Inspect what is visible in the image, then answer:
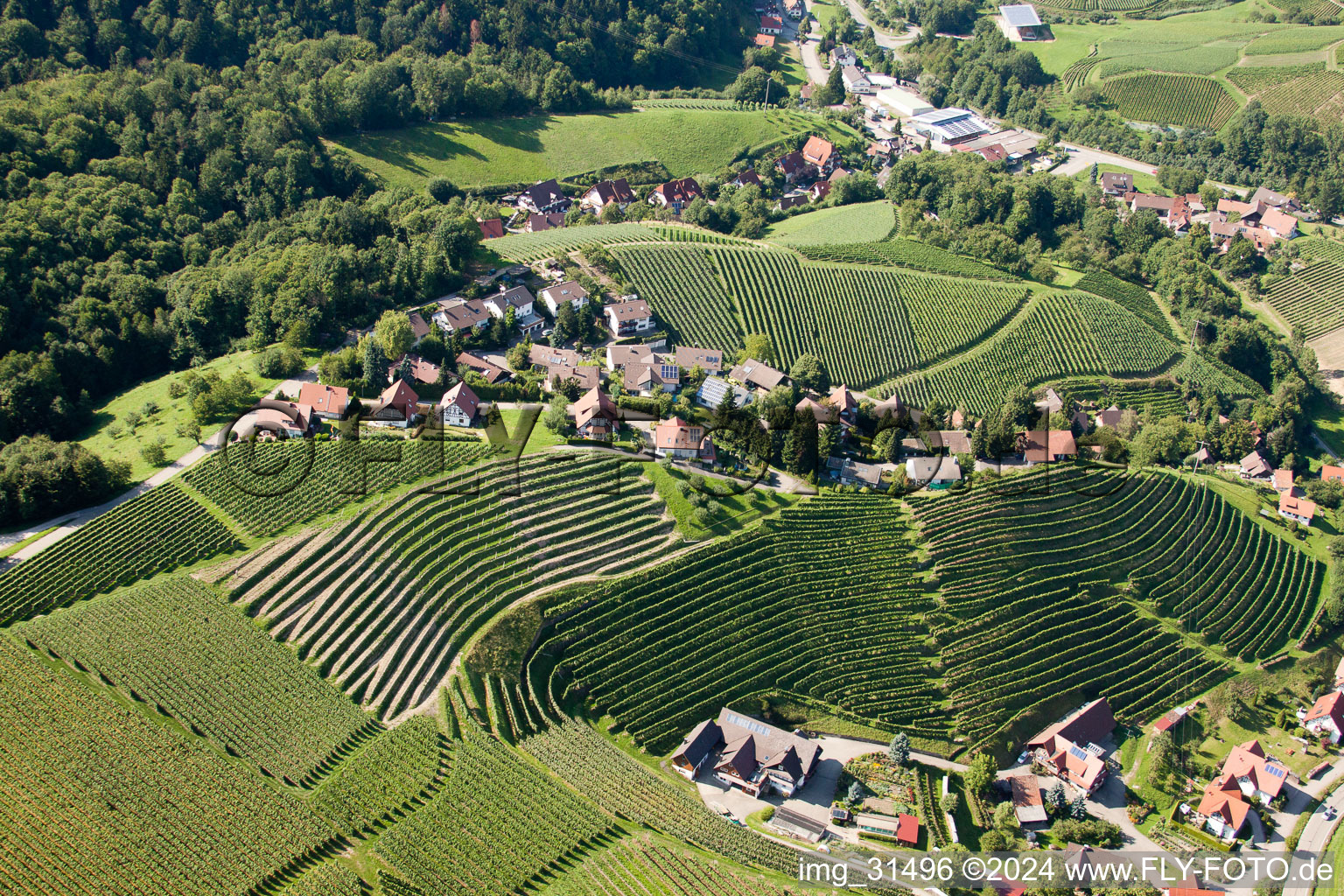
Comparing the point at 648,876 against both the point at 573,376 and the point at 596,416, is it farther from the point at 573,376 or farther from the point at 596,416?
the point at 573,376

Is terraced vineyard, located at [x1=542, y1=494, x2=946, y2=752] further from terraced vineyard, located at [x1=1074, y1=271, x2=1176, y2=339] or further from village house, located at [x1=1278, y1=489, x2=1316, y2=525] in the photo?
terraced vineyard, located at [x1=1074, y1=271, x2=1176, y2=339]

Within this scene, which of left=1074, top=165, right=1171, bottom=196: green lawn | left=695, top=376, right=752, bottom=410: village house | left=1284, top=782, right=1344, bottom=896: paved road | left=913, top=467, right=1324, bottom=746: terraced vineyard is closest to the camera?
left=1284, top=782, right=1344, bottom=896: paved road

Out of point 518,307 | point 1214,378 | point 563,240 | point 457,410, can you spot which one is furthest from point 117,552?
point 1214,378

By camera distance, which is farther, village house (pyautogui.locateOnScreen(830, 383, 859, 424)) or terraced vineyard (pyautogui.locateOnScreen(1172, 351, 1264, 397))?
terraced vineyard (pyautogui.locateOnScreen(1172, 351, 1264, 397))

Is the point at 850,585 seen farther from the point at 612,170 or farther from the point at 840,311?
the point at 612,170

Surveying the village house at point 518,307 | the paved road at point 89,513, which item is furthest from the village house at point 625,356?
the paved road at point 89,513

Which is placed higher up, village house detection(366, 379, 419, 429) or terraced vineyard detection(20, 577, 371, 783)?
village house detection(366, 379, 419, 429)

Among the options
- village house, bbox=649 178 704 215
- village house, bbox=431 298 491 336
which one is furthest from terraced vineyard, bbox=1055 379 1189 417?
village house, bbox=431 298 491 336

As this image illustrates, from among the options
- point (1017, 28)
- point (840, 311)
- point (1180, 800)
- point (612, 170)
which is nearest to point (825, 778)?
point (1180, 800)
